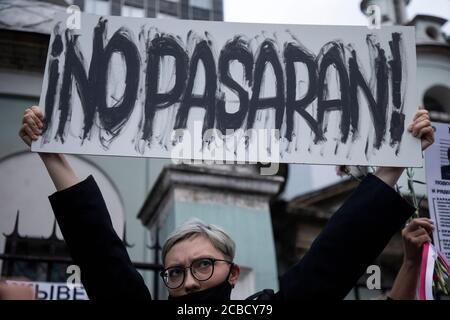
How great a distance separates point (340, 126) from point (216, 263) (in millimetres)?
664

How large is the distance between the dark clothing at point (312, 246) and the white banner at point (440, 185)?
46 cm

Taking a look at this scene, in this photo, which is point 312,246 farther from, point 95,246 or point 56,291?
point 56,291

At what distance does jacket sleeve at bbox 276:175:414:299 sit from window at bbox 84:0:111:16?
907cm

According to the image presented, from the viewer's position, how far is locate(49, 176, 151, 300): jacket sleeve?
1.94 meters

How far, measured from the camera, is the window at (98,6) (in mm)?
10344

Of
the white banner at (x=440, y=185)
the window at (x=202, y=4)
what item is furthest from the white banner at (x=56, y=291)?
the window at (x=202, y=4)

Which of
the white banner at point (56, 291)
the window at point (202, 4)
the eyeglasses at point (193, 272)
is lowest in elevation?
the white banner at point (56, 291)

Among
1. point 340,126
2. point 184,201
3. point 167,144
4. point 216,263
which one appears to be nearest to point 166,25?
point 167,144

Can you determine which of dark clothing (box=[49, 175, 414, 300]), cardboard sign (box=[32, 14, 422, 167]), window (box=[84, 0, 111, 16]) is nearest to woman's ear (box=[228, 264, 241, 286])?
dark clothing (box=[49, 175, 414, 300])

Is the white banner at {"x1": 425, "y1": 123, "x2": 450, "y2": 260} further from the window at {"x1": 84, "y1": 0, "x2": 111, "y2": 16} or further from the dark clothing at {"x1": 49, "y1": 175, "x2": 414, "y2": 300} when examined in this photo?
the window at {"x1": 84, "y1": 0, "x2": 111, "y2": 16}

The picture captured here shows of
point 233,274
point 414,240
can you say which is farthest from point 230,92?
point 414,240

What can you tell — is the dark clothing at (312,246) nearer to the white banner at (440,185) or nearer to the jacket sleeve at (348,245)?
the jacket sleeve at (348,245)

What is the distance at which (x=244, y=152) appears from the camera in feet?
7.16
